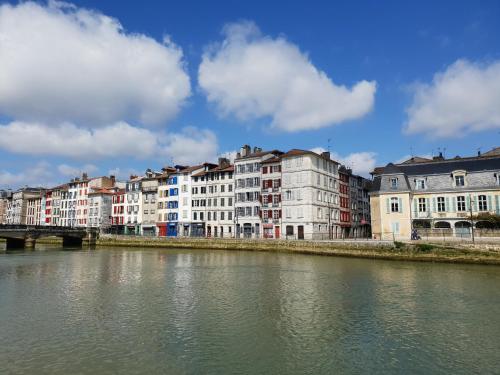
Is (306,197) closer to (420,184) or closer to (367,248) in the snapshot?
(420,184)

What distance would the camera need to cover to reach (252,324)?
17.2 metres

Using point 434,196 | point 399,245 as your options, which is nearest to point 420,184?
point 434,196

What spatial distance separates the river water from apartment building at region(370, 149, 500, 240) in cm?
2098

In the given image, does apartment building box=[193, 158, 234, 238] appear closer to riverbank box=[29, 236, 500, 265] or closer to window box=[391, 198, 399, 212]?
riverbank box=[29, 236, 500, 265]

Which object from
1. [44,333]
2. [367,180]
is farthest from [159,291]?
[367,180]

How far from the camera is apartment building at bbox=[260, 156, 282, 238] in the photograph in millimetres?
67938

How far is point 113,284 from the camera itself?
28.0 m

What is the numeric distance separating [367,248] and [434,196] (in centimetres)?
1362

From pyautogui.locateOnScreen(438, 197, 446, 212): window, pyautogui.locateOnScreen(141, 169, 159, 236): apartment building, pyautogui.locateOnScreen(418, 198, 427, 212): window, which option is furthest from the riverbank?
pyautogui.locateOnScreen(141, 169, 159, 236): apartment building

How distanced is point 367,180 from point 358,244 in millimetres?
48013

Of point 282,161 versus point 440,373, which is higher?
point 282,161

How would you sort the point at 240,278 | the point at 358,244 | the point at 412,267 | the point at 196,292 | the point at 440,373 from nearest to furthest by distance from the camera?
the point at 440,373
the point at 196,292
the point at 240,278
the point at 412,267
the point at 358,244

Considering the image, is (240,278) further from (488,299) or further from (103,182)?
(103,182)

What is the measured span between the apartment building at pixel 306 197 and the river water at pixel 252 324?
33322 mm
